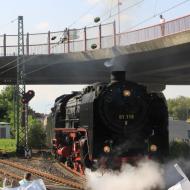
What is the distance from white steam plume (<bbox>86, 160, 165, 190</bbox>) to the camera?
13656 mm

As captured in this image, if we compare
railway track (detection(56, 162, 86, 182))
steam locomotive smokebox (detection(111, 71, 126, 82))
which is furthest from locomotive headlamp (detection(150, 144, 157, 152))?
railway track (detection(56, 162, 86, 182))

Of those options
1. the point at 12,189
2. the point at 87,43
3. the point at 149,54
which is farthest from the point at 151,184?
the point at 87,43

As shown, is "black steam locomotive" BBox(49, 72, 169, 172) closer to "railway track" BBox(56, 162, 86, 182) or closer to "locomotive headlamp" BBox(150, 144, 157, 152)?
"locomotive headlamp" BBox(150, 144, 157, 152)

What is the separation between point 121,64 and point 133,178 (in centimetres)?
957

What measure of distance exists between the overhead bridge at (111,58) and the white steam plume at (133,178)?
21.2 ft

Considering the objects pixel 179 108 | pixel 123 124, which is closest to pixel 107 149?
pixel 123 124

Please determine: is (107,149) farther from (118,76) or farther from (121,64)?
(121,64)

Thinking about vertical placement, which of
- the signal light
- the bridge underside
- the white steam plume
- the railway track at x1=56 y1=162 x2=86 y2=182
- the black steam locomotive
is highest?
the bridge underside

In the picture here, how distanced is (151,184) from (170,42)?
12124 mm

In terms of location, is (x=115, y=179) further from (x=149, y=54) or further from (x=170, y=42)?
(x=149, y=54)

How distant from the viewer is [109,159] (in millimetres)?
14562

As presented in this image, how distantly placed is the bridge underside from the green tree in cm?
10243

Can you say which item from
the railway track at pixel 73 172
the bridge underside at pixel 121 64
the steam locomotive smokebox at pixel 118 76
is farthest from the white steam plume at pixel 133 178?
the bridge underside at pixel 121 64

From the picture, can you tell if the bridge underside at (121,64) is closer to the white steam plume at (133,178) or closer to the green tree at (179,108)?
the white steam plume at (133,178)
